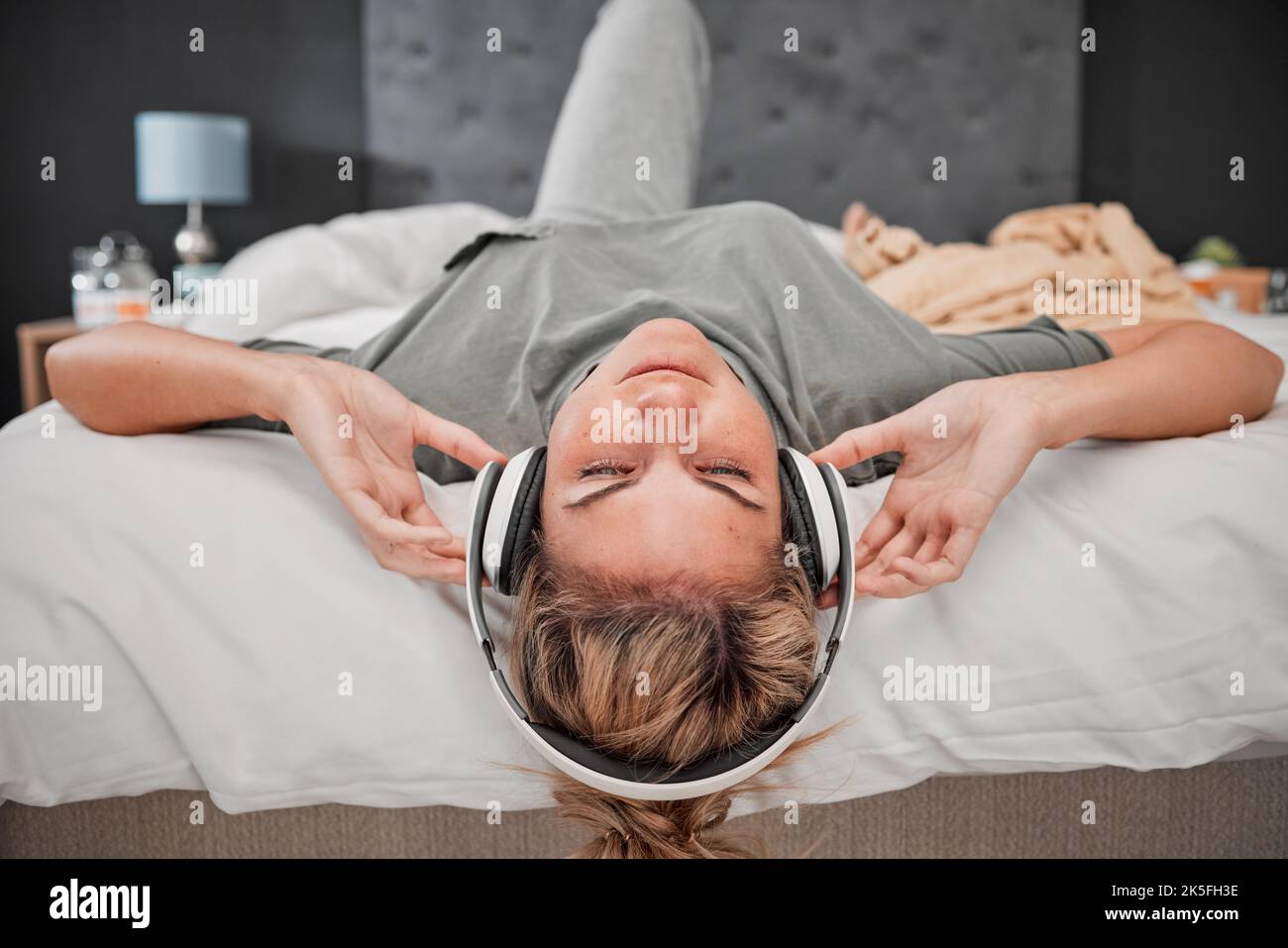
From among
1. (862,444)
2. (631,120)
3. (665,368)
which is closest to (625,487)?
(665,368)

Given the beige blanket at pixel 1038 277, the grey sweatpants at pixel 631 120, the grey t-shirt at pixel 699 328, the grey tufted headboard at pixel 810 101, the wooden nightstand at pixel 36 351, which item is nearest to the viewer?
the grey t-shirt at pixel 699 328

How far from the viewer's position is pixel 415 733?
2.49 feet

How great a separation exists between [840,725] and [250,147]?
132 inches

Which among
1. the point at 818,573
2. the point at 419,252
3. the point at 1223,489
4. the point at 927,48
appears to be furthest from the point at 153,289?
the point at 1223,489

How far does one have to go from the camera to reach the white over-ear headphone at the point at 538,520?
678mm

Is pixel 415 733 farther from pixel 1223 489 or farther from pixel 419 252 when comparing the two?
pixel 419 252

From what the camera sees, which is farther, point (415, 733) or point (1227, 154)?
point (1227, 154)

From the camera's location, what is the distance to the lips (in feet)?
2.79

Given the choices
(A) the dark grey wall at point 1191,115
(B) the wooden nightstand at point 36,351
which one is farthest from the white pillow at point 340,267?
(A) the dark grey wall at point 1191,115

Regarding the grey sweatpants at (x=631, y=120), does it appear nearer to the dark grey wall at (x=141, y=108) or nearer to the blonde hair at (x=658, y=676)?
the blonde hair at (x=658, y=676)

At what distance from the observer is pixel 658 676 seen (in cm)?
70

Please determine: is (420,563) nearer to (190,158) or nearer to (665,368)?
(665,368)

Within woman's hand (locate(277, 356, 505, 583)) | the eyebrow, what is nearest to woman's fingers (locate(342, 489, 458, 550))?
woman's hand (locate(277, 356, 505, 583))

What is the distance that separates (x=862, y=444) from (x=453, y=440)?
0.39 m
